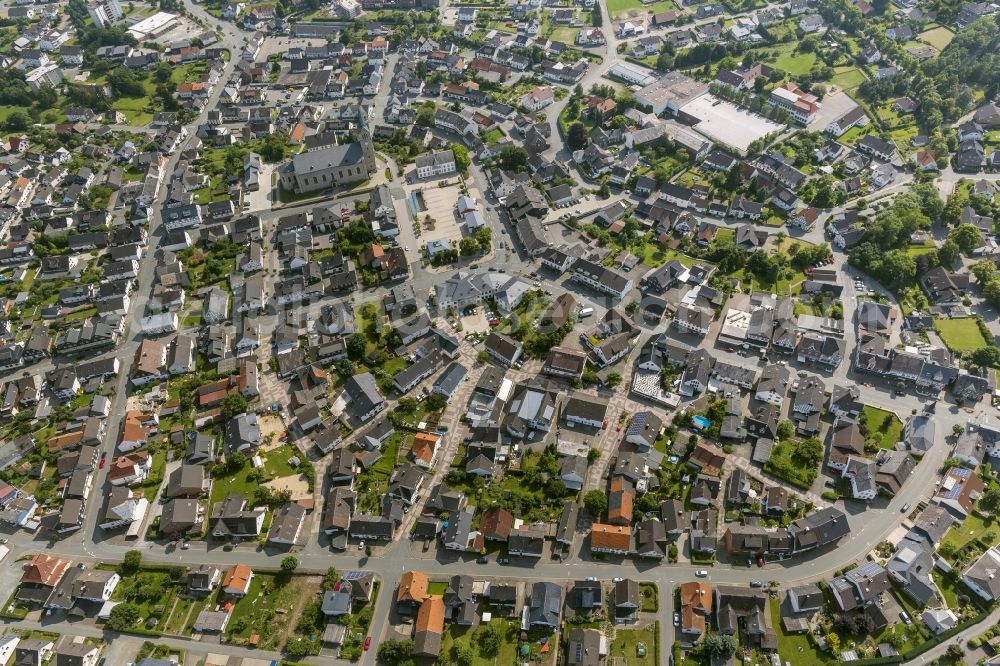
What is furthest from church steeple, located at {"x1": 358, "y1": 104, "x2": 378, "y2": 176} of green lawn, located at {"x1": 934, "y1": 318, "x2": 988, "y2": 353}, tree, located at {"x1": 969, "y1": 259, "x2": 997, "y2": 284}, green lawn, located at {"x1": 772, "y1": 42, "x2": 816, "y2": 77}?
tree, located at {"x1": 969, "y1": 259, "x2": 997, "y2": 284}

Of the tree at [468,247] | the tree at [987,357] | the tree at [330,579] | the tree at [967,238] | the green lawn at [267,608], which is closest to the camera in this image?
the green lawn at [267,608]

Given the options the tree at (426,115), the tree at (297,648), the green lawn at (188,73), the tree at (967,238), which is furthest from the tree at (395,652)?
the green lawn at (188,73)

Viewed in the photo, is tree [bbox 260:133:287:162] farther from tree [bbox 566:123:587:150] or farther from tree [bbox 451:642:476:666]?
tree [bbox 451:642:476:666]

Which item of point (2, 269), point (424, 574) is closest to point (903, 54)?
point (424, 574)

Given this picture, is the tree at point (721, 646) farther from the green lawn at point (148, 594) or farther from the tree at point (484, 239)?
the tree at point (484, 239)

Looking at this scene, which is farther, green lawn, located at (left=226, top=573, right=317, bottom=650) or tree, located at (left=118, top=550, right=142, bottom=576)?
tree, located at (left=118, top=550, right=142, bottom=576)

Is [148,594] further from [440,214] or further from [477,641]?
[440,214]

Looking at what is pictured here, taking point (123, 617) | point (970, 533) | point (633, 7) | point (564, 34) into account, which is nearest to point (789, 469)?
point (970, 533)
